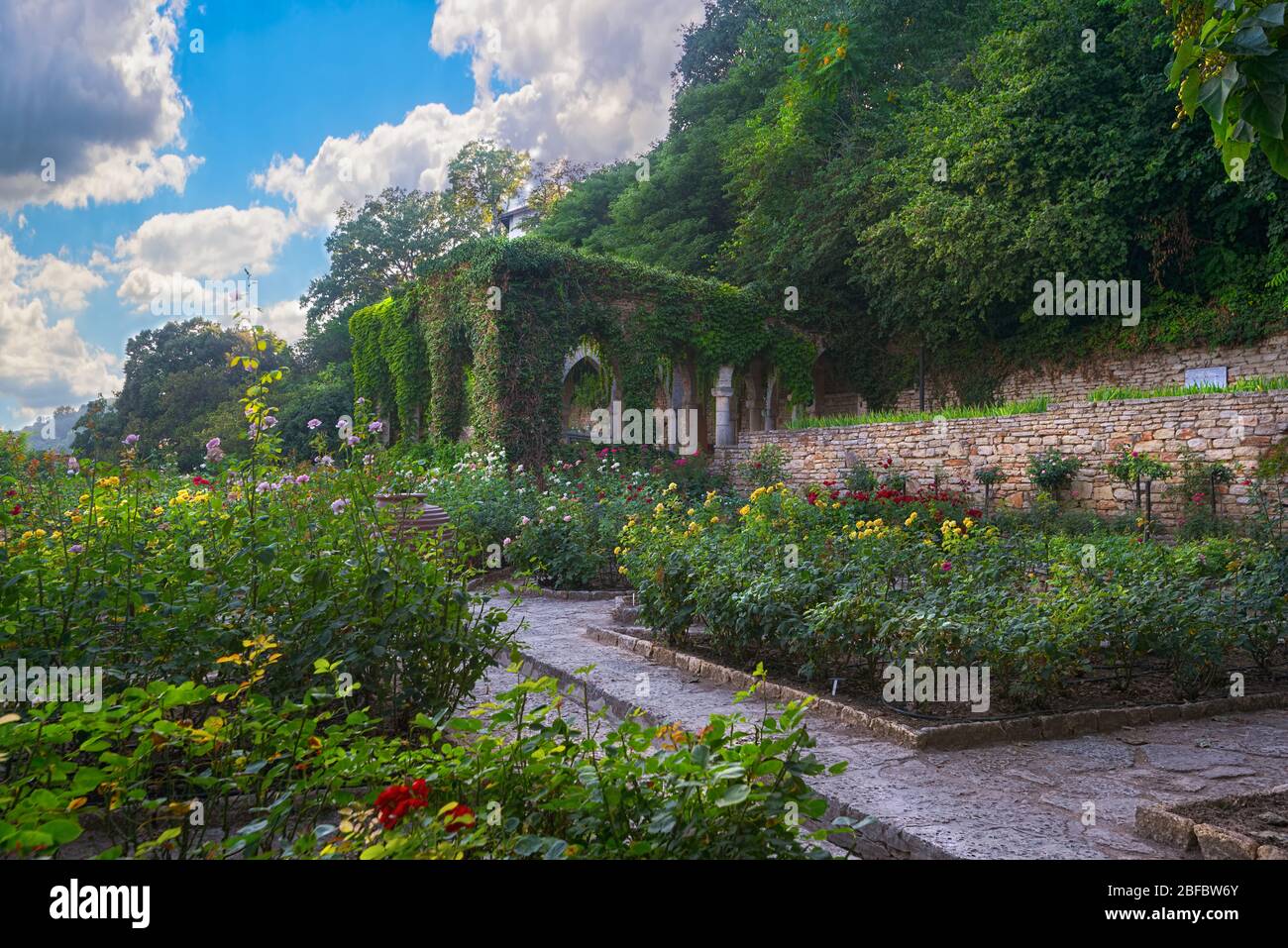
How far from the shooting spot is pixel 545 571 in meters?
Result: 9.76

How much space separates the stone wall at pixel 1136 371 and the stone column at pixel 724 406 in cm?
457

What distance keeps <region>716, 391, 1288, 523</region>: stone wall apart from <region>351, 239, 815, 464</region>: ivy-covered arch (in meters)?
3.86

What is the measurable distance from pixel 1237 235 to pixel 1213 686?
553 inches

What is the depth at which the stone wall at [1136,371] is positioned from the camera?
15478mm

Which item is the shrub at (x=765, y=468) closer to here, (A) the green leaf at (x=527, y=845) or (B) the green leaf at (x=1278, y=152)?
(B) the green leaf at (x=1278, y=152)

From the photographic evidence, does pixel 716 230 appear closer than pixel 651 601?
No

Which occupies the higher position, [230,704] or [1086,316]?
[1086,316]

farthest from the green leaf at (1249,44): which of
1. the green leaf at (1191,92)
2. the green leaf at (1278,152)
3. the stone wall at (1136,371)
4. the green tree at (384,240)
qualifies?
the green tree at (384,240)

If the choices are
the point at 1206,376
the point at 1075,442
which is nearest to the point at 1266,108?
the point at 1075,442

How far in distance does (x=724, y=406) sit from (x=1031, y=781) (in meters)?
17.5
